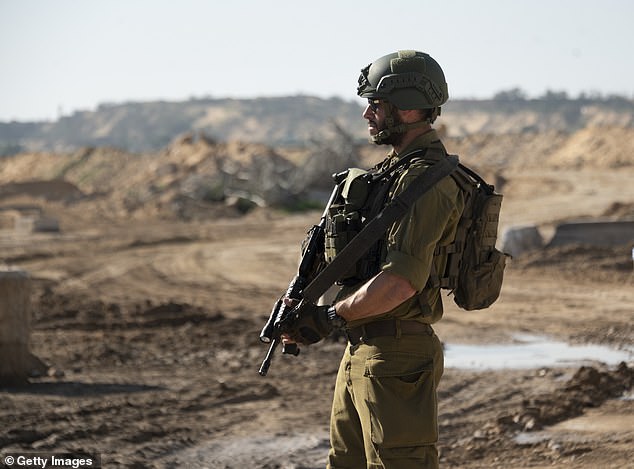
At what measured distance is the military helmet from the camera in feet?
12.6

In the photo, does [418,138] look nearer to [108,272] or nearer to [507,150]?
[108,272]

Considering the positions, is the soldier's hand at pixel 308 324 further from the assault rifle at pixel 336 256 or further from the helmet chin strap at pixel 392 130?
the helmet chin strap at pixel 392 130

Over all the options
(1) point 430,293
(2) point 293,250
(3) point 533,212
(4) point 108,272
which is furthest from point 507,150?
(1) point 430,293

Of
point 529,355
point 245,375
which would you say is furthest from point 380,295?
point 529,355

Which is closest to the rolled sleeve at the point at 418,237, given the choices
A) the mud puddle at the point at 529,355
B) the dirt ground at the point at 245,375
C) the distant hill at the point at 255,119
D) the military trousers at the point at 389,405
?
the military trousers at the point at 389,405

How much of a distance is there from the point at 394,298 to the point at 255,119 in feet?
470

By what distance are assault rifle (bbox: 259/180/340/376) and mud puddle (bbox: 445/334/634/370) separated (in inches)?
221

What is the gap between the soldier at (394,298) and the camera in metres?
3.63

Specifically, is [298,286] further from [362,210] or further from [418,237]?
[418,237]

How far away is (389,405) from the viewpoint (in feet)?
12.2

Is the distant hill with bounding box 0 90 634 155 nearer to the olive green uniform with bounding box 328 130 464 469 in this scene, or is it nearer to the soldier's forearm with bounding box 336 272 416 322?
the olive green uniform with bounding box 328 130 464 469

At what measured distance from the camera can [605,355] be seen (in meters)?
9.91

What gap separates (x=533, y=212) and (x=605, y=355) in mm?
16250

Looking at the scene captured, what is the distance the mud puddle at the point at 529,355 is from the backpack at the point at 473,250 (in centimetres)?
564
